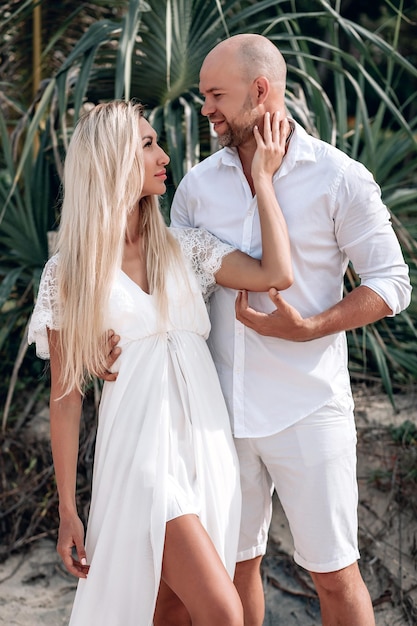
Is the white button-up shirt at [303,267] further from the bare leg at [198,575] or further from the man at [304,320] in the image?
the bare leg at [198,575]

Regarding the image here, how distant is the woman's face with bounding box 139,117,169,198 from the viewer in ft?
8.79

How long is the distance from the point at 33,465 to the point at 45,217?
122 centimetres

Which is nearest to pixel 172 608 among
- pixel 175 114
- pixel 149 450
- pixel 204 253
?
pixel 149 450

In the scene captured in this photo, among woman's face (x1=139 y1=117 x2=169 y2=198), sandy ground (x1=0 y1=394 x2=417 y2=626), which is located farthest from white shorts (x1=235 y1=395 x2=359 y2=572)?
sandy ground (x1=0 y1=394 x2=417 y2=626)

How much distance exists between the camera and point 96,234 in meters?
2.57

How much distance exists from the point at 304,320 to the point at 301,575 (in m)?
1.71

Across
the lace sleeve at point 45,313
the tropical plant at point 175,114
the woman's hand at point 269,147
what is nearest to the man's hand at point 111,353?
the lace sleeve at point 45,313

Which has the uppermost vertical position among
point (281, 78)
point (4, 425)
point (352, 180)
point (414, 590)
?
point (281, 78)

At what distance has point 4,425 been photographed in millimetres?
4215

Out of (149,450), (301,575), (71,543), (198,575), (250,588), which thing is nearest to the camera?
(198,575)

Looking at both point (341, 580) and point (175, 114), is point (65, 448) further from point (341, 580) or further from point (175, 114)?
point (175, 114)

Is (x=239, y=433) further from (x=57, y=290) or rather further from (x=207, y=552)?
(x=57, y=290)

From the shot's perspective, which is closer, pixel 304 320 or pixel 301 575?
pixel 304 320

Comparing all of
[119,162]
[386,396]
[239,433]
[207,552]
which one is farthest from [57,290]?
[386,396]
